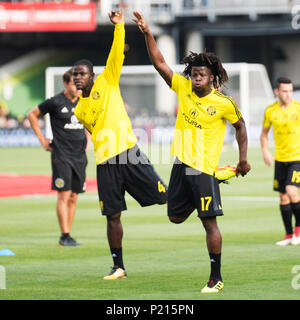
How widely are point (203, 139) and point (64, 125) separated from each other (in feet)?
13.6

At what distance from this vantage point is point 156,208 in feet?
57.0

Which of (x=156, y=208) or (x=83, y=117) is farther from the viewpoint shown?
(x=156, y=208)

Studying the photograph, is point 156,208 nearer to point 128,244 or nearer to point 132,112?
point 128,244

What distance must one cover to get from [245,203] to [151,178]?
320 inches

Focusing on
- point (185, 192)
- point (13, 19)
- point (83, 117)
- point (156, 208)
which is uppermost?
point (13, 19)

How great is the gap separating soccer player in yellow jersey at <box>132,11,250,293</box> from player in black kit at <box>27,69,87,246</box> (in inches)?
146

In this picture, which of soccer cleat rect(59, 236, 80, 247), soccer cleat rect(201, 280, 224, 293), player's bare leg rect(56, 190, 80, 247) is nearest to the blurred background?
player's bare leg rect(56, 190, 80, 247)

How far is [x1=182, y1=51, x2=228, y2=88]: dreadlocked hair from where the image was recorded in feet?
29.4

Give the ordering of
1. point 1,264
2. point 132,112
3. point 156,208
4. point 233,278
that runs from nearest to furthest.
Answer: point 233,278 → point 1,264 → point 156,208 → point 132,112

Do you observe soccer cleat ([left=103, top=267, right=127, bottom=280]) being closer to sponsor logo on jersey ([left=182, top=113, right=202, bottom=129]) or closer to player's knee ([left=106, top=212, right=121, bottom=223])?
player's knee ([left=106, top=212, right=121, bottom=223])

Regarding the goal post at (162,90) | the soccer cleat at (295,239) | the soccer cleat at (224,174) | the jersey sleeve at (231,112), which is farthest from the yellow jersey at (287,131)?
the goal post at (162,90)

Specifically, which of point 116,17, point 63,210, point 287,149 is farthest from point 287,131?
point 116,17

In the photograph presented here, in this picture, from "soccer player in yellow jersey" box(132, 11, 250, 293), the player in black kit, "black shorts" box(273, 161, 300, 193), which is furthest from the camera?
the player in black kit
